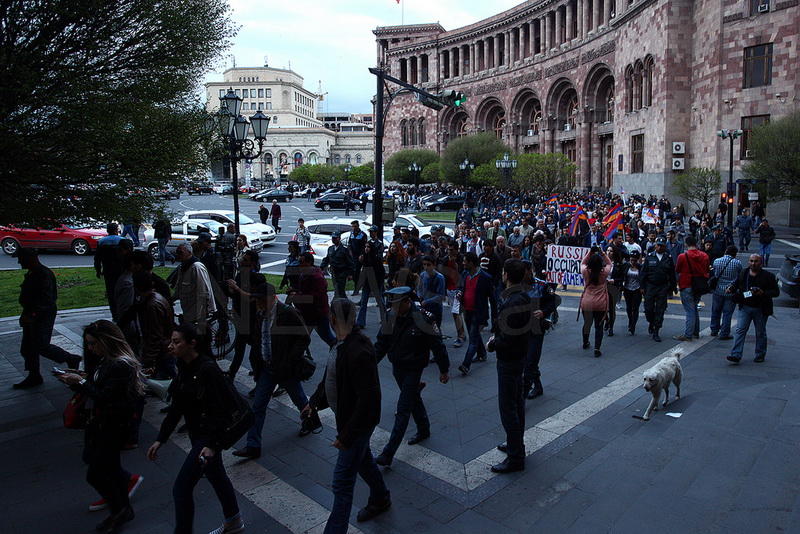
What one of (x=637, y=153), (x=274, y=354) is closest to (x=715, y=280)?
(x=274, y=354)

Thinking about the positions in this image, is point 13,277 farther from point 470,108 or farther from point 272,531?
point 470,108

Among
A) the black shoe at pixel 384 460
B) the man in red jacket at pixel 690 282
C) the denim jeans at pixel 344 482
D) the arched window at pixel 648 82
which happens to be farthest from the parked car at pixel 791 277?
the arched window at pixel 648 82

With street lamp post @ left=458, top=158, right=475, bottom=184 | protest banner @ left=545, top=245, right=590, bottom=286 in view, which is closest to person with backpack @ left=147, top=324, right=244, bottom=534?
protest banner @ left=545, top=245, right=590, bottom=286

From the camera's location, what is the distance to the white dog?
661 cm

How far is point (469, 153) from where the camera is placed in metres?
49.5

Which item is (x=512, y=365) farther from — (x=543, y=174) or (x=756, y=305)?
(x=543, y=174)

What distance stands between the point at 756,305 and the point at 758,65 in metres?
26.6

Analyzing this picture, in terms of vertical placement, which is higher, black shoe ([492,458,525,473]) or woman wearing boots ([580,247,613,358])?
woman wearing boots ([580,247,613,358])

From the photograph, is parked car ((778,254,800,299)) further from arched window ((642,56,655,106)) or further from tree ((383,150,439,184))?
tree ((383,150,439,184))

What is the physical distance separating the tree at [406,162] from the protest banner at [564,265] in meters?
46.9

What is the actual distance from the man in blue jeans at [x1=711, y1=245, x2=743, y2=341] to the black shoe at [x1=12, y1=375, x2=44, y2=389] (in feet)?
33.0

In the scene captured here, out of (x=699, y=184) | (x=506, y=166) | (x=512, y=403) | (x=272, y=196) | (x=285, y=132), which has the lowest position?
(x=512, y=403)

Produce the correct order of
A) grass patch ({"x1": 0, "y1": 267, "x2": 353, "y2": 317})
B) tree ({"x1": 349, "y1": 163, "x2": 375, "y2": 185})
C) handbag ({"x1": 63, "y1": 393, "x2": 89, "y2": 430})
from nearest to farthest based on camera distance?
handbag ({"x1": 63, "y1": 393, "x2": 89, "y2": 430}), grass patch ({"x1": 0, "y1": 267, "x2": 353, "y2": 317}), tree ({"x1": 349, "y1": 163, "x2": 375, "y2": 185})

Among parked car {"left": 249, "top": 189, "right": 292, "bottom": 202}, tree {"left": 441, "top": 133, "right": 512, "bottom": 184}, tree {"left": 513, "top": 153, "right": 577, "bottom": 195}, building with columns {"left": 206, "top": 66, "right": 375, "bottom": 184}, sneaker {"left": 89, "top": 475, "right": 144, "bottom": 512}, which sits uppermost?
building with columns {"left": 206, "top": 66, "right": 375, "bottom": 184}
